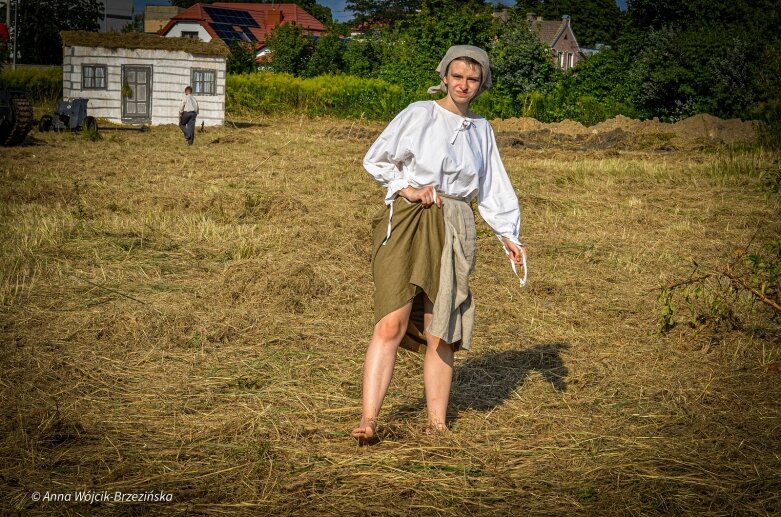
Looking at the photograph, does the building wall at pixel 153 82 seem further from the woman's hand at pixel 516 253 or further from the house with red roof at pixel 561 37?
the house with red roof at pixel 561 37

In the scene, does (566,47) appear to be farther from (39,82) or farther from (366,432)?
(366,432)

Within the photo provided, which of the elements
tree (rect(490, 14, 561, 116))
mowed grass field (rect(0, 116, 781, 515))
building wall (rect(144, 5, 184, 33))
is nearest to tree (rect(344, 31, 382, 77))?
tree (rect(490, 14, 561, 116))

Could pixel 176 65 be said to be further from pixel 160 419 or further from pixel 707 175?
pixel 160 419

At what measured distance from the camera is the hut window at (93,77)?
30.5 meters

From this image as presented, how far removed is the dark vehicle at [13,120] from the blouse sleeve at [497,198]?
17.2m

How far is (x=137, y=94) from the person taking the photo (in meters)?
30.7

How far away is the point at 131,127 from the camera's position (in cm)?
2934

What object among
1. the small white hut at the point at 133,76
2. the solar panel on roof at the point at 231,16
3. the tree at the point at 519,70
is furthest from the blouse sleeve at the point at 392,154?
the solar panel on roof at the point at 231,16

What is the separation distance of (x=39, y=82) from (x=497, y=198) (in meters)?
36.5

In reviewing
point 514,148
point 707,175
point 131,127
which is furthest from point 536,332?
point 131,127

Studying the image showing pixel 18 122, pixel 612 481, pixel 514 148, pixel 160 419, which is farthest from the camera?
pixel 514 148

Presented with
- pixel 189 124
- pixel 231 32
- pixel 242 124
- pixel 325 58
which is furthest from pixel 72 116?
pixel 231 32

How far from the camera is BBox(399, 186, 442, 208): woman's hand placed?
409cm

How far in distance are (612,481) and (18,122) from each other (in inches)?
710
